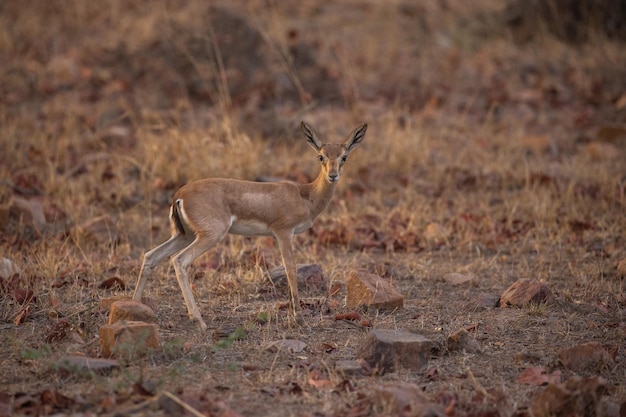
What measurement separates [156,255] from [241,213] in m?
0.73

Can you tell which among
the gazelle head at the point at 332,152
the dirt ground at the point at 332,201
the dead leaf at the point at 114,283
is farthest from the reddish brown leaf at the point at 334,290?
the dead leaf at the point at 114,283

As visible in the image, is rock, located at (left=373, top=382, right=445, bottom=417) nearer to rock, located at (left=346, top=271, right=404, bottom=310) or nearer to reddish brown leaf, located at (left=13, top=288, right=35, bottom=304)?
rock, located at (left=346, top=271, right=404, bottom=310)

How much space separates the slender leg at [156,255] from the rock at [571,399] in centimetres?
306

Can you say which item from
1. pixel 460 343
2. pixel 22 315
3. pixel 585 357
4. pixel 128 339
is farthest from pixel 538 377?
pixel 22 315

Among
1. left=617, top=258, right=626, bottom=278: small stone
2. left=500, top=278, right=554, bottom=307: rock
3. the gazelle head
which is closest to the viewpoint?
left=500, top=278, right=554, bottom=307: rock

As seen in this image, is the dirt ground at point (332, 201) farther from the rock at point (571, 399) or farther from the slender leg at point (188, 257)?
the slender leg at point (188, 257)

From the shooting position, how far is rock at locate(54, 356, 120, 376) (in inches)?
200

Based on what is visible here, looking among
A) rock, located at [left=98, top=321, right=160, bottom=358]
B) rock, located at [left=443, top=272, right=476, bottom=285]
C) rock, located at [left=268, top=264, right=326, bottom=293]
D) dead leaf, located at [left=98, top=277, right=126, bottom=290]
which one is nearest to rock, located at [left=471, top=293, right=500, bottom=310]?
rock, located at [left=443, top=272, right=476, bottom=285]

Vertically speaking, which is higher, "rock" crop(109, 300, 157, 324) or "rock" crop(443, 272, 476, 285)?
"rock" crop(109, 300, 157, 324)

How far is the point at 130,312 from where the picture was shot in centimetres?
595

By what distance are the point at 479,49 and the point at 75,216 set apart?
983 cm

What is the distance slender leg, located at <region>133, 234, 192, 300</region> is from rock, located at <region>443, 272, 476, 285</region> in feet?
7.73

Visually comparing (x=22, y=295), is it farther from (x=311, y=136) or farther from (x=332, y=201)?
(x=332, y=201)

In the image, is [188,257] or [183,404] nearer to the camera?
[183,404]
